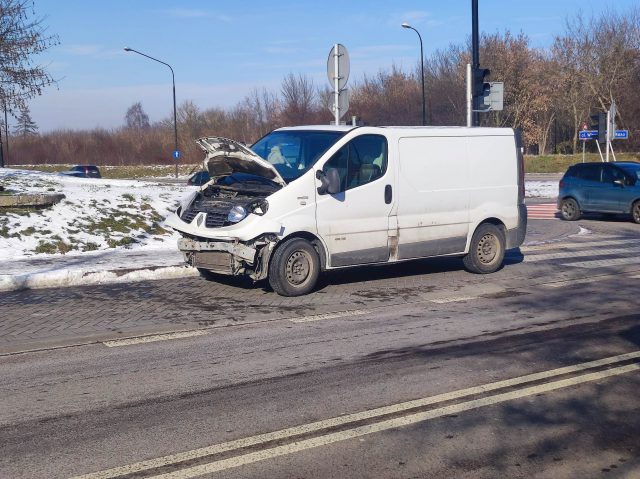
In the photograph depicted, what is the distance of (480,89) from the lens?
17.7 metres

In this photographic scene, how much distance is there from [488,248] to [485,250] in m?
0.06

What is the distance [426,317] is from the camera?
8961mm

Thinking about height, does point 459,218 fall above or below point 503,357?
above

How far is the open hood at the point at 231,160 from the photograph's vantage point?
10.1 metres

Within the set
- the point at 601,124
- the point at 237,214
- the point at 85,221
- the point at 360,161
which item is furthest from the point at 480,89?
the point at 601,124

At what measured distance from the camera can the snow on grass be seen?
13703 mm

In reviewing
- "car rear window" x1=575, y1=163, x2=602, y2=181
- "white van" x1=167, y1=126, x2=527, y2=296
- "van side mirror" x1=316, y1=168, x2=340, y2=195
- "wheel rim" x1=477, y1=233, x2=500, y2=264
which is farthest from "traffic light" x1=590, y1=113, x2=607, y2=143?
"van side mirror" x1=316, y1=168, x2=340, y2=195

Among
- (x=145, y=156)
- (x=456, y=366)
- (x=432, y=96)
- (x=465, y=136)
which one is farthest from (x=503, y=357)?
(x=145, y=156)

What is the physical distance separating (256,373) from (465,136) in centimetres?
630

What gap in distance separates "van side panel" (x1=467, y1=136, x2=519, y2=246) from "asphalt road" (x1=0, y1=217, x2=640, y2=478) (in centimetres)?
160

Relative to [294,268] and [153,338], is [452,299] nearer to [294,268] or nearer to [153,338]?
[294,268]

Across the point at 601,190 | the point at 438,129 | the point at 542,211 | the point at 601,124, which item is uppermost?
the point at 601,124

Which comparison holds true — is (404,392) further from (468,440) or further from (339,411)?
(468,440)

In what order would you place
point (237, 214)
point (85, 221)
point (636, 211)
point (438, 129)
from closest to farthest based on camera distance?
point (237, 214), point (438, 129), point (85, 221), point (636, 211)
